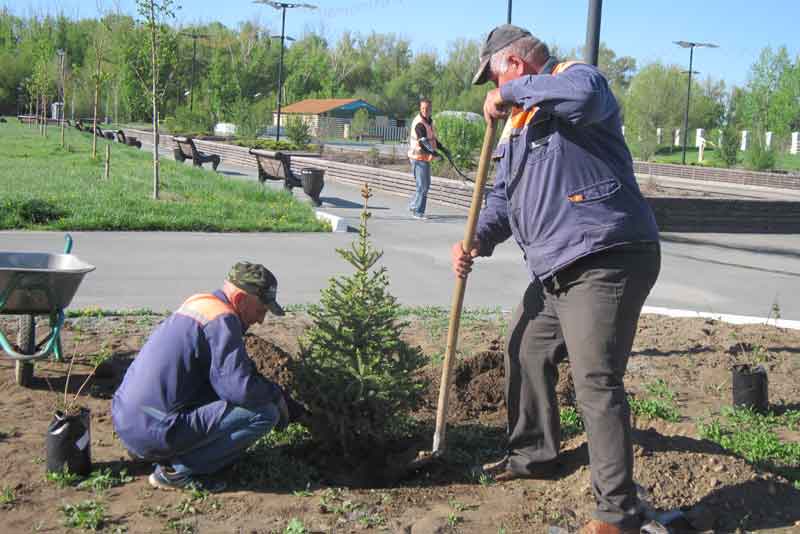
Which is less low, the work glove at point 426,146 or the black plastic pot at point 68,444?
the work glove at point 426,146

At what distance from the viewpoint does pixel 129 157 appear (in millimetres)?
28531

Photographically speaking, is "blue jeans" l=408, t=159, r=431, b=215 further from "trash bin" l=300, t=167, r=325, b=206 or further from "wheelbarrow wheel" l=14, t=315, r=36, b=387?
"wheelbarrow wheel" l=14, t=315, r=36, b=387

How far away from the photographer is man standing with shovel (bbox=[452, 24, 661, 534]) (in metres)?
3.53

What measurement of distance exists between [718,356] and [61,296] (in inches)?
182

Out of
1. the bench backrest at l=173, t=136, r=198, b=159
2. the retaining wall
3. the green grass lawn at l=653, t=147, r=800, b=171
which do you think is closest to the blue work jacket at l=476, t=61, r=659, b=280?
the retaining wall

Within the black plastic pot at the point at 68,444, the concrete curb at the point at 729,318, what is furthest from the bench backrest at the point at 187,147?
the black plastic pot at the point at 68,444

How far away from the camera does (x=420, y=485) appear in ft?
14.2

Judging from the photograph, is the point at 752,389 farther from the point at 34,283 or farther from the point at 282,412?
the point at 34,283

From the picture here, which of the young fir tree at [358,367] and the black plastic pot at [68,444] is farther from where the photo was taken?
the young fir tree at [358,367]

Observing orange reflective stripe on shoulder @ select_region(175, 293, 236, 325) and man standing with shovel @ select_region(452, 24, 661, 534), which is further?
orange reflective stripe on shoulder @ select_region(175, 293, 236, 325)

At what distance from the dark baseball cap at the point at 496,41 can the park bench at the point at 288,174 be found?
1335 cm

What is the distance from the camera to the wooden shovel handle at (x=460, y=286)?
156 inches

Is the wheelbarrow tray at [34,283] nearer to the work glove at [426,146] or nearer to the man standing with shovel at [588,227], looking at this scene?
the man standing with shovel at [588,227]

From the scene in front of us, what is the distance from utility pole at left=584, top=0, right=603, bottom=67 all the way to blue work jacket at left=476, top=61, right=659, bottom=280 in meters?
3.25
